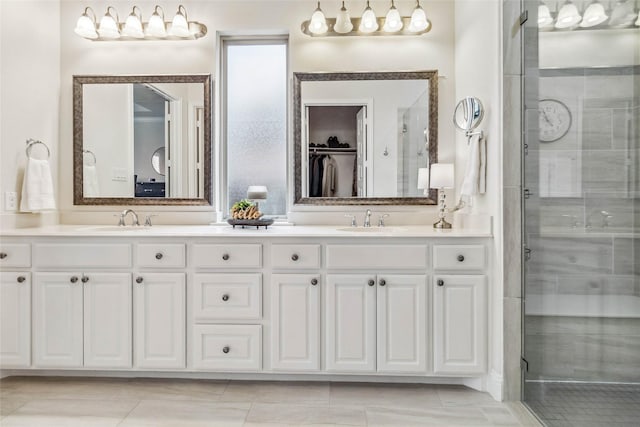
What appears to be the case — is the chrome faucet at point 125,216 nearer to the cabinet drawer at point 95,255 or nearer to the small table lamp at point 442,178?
the cabinet drawer at point 95,255

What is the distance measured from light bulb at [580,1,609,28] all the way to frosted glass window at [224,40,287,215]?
1902 mm

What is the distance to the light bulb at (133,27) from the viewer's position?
2.92 m

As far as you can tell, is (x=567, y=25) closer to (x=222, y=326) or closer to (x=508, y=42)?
(x=508, y=42)

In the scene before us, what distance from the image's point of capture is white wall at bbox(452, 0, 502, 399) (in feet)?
7.38

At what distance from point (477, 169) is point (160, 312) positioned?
1927 millimetres

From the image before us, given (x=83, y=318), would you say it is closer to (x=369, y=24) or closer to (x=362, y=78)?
(x=362, y=78)

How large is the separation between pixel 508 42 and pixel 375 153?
1.04 metres

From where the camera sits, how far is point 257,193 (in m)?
2.93

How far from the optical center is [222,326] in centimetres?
237

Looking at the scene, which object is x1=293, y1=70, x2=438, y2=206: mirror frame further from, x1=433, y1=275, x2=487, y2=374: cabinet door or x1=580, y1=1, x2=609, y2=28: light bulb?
x1=580, y1=1, x2=609, y2=28: light bulb

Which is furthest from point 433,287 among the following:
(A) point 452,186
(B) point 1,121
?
(B) point 1,121

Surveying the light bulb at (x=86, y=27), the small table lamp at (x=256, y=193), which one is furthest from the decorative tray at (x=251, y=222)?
the light bulb at (x=86, y=27)

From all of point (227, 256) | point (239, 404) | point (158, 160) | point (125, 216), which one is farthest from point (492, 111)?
point (125, 216)

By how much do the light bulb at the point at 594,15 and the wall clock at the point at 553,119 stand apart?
33 cm
